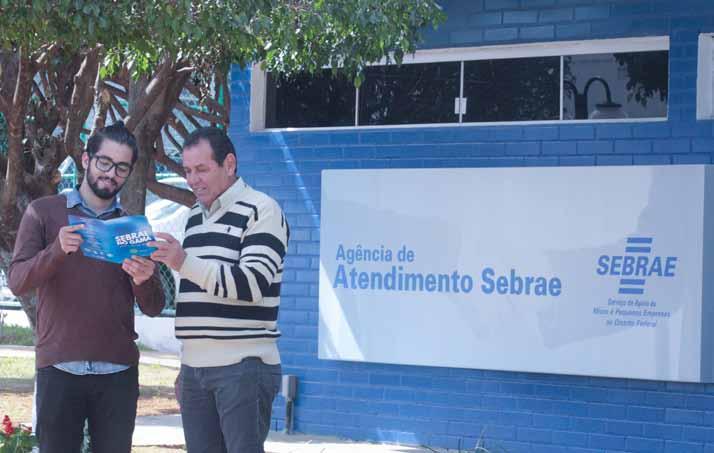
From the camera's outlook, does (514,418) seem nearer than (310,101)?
Yes

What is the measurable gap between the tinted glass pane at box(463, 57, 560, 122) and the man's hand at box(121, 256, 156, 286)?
4.60m

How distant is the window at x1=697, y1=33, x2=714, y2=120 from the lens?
7.71 m

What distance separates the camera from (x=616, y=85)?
8.12 m

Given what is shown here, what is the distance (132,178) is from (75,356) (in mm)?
4626

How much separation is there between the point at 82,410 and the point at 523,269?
417 centimetres

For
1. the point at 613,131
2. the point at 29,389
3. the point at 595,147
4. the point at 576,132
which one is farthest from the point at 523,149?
the point at 29,389

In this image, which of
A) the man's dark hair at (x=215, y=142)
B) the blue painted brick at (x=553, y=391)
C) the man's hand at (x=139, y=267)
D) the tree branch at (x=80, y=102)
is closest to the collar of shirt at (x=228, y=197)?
the man's dark hair at (x=215, y=142)

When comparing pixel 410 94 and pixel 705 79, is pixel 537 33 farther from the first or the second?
pixel 705 79

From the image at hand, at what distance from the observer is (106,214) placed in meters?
4.67

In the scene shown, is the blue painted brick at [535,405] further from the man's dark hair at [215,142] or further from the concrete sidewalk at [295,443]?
the man's dark hair at [215,142]

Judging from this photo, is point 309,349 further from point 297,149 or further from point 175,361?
point 175,361

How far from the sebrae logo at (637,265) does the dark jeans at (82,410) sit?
4070mm

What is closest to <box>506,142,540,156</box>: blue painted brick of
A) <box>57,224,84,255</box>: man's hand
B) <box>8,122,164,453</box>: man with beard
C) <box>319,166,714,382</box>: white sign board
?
<box>319,166,714,382</box>: white sign board

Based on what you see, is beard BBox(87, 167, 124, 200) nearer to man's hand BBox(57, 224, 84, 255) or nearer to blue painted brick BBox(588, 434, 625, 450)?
man's hand BBox(57, 224, 84, 255)
